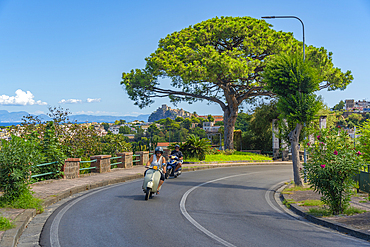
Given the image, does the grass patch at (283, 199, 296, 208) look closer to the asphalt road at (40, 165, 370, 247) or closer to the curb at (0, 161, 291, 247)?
the asphalt road at (40, 165, 370, 247)

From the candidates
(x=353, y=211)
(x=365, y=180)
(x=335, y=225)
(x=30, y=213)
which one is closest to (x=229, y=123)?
(x=365, y=180)

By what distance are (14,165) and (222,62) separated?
23288mm

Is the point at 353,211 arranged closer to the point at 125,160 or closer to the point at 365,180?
the point at 365,180

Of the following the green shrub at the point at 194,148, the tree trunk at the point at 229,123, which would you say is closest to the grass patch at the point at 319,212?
the green shrub at the point at 194,148

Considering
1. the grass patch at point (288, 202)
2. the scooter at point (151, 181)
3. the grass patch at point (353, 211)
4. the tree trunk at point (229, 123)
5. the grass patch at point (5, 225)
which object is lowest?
the grass patch at point (288, 202)

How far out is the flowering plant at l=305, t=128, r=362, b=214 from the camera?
8.05 m

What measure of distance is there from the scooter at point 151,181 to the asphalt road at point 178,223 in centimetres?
31

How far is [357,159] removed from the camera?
8195 millimetres

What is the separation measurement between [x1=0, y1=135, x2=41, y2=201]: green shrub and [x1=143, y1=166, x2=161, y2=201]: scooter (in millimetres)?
3267

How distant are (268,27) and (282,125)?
2104 centimetres

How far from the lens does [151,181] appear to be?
9945mm

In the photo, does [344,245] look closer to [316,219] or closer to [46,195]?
[316,219]

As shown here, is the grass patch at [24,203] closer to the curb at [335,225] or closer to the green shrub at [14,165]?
the green shrub at [14,165]

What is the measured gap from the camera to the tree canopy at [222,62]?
30.1 m
